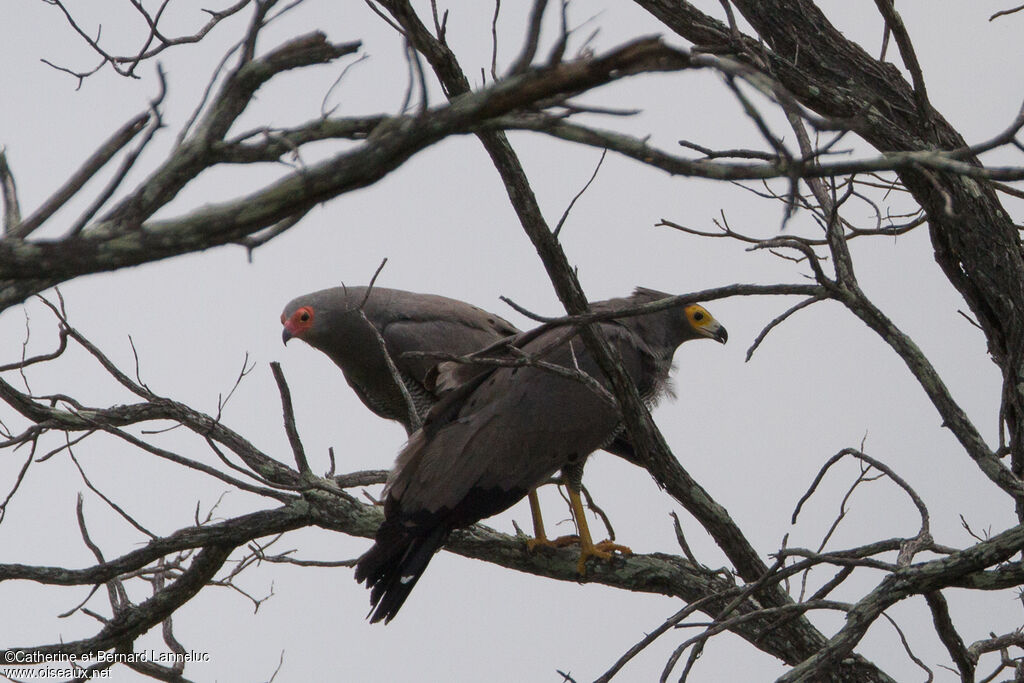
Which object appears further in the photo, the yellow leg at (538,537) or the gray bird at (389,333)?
the gray bird at (389,333)

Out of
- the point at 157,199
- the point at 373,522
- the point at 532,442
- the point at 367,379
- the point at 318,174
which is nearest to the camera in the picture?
the point at 318,174

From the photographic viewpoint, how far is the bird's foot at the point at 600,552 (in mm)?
4285

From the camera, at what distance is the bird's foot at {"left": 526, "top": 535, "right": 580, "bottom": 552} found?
172 inches

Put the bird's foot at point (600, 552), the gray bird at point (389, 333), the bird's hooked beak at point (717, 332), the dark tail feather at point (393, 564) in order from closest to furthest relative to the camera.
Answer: the dark tail feather at point (393, 564)
the bird's foot at point (600, 552)
the bird's hooked beak at point (717, 332)
the gray bird at point (389, 333)

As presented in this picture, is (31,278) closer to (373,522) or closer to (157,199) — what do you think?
(157,199)

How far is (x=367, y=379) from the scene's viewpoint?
6.35m

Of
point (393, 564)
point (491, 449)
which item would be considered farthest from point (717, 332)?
point (393, 564)

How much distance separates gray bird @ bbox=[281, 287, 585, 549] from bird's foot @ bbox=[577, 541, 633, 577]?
1608 millimetres

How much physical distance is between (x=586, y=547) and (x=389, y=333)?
211 cm

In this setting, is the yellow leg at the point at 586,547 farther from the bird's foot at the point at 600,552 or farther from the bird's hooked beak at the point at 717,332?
the bird's hooked beak at the point at 717,332

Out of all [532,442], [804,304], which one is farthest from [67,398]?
[804,304]

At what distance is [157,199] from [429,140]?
1.69ft

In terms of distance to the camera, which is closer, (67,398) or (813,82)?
(813,82)

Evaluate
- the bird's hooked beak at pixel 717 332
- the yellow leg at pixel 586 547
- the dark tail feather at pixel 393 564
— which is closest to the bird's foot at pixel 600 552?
the yellow leg at pixel 586 547
